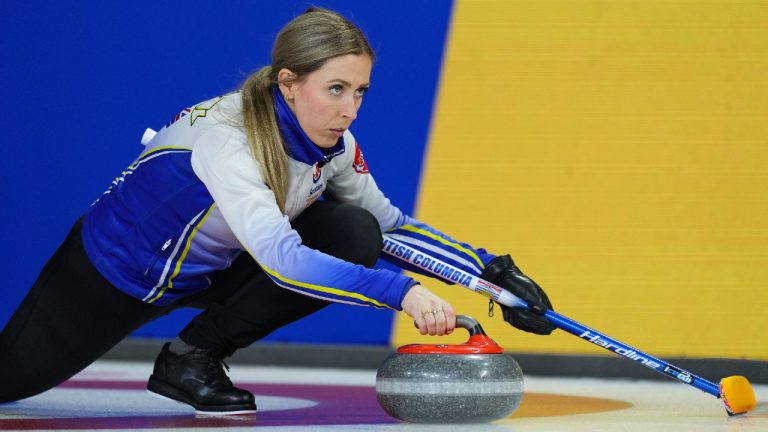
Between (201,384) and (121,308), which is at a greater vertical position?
(121,308)

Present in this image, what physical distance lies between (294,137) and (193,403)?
55cm

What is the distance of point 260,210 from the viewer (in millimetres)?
1732

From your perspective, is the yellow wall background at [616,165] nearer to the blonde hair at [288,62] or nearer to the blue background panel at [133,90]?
the blue background panel at [133,90]

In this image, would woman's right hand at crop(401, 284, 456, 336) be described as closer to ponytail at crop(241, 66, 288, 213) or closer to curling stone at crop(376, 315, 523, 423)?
curling stone at crop(376, 315, 523, 423)

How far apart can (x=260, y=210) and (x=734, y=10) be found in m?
2.05

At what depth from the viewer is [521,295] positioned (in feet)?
6.45

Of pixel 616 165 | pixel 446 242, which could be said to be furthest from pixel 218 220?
pixel 616 165

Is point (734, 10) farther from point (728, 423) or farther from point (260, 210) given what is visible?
point (260, 210)

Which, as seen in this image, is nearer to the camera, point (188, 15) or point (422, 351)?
point (422, 351)

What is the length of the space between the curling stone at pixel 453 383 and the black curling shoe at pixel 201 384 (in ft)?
1.12

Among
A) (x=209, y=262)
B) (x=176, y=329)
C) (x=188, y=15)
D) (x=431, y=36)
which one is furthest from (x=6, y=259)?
(x=209, y=262)

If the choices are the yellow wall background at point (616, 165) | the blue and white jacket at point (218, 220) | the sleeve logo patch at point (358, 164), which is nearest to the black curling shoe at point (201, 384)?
the blue and white jacket at point (218, 220)

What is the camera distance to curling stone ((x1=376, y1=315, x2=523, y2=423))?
68.6 inches

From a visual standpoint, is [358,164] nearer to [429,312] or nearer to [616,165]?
[429,312]
